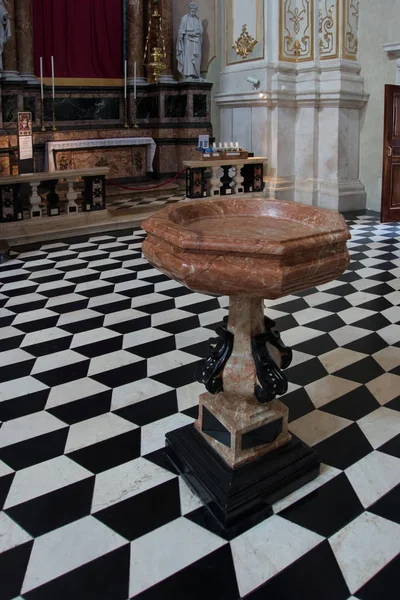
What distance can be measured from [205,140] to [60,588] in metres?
8.88

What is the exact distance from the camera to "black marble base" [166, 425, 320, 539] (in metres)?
2.55

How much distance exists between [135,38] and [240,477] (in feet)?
40.2

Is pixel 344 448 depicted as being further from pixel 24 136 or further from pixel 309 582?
pixel 24 136

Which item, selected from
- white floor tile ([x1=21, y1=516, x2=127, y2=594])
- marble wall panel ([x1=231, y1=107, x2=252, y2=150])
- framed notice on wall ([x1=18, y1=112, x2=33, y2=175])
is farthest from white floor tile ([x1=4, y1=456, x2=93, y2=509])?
marble wall panel ([x1=231, y1=107, x2=252, y2=150])

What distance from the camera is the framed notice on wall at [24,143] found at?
8.50 metres

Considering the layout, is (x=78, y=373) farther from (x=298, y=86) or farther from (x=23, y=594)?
(x=298, y=86)

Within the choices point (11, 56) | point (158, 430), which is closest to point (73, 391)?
point (158, 430)

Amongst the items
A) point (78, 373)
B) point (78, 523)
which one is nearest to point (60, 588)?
point (78, 523)

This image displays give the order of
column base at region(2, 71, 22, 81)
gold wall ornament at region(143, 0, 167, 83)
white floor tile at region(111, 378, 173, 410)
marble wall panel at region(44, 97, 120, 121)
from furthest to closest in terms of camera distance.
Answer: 1. gold wall ornament at region(143, 0, 167, 83)
2. marble wall panel at region(44, 97, 120, 121)
3. column base at region(2, 71, 22, 81)
4. white floor tile at region(111, 378, 173, 410)

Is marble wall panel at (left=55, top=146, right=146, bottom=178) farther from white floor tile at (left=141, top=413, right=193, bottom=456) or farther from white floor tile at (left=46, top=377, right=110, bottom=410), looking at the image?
white floor tile at (left=141, top=413, right=193, bottom=456)

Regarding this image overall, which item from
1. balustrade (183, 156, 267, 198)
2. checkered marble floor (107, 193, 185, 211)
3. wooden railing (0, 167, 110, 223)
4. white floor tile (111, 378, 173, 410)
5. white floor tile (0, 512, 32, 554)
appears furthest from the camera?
checkered marble floor (107, 193, 185, 211)

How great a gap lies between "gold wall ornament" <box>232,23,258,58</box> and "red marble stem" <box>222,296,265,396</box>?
32.6 feet

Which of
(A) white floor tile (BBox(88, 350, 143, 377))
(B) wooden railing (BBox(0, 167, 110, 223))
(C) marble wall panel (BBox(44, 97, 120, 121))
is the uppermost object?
(C) marble wall panel (BBox(44, 97, 120, 121))

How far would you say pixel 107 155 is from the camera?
40.4ft
